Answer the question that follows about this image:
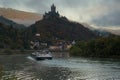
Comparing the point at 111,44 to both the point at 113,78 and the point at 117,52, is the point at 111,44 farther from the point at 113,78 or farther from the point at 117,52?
the point at 113,78

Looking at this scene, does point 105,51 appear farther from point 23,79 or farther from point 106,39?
point 23,79

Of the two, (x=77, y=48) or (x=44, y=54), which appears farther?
(x=77, y=48)

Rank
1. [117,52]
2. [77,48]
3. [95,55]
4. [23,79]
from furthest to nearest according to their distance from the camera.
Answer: [77,48]
[95,55]
[117,52]
[23,79]

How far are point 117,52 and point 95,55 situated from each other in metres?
13.4

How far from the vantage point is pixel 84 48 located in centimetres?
17825

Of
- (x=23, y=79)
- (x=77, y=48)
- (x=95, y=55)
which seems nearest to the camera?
(x=23, y=79)

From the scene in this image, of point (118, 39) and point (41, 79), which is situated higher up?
point (118, 39)

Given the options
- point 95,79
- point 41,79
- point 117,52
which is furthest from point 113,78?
point 117,52

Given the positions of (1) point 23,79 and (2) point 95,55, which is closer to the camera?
(1) point 23,79

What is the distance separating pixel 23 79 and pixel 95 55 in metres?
104

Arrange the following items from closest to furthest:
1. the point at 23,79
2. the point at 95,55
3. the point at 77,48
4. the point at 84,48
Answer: the point at 23,79 → the point at 95,55 → the point at 84,48 → the point at 77,48

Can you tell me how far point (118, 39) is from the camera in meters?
161

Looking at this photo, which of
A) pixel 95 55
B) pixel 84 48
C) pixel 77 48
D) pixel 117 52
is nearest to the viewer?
pixel 117 52

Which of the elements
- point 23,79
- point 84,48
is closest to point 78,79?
point 23,79
